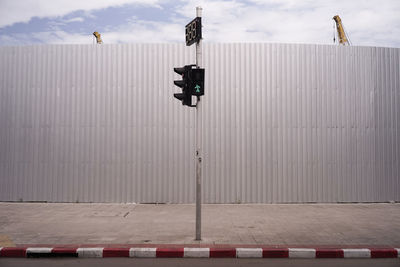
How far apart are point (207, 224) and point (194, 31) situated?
4.79 meters

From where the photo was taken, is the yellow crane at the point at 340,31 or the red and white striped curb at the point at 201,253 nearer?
the red and white striped curb at the point at 201,253

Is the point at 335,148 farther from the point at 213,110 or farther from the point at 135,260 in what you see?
the point at 135,260

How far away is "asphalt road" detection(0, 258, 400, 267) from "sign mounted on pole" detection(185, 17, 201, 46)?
4.55 meters

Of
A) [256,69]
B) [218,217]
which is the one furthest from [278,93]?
[218,217]

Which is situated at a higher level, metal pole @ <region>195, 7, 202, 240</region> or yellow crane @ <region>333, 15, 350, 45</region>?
yellow crane @ <region>333, 15, 350, 45</region>

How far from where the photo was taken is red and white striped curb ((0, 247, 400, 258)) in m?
5.98

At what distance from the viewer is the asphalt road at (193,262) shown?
5.55m

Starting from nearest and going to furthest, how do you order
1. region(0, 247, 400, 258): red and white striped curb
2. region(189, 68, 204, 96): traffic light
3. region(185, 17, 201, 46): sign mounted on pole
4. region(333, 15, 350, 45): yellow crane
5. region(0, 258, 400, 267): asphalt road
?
region(0, 258, 400, 267): asphalt road < region(0, 247, 400, 258): red and white striped curb < region(189, 68, 204, 96): traffic light < region(185, 17, 201, 46): sign mounted on pole < region(333, 15, 350, 45): yellow crane

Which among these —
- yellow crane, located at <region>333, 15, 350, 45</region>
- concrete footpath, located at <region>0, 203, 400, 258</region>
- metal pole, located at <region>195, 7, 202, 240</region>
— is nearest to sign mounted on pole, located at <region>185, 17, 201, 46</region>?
metal pole, located at <region>195, 7, 202, 240</region>

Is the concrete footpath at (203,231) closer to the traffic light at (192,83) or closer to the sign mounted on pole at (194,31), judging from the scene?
the traffic light at (192,83)

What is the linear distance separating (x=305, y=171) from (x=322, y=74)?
12.1 feet

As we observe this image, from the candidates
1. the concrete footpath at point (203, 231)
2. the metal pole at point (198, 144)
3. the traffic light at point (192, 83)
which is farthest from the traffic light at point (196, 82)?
the concrete footpath at point (203, 231)

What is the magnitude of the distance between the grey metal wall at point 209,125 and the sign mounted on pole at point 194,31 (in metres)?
4.53

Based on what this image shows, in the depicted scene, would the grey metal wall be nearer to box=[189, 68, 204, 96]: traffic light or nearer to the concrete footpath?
the concrete footpath
